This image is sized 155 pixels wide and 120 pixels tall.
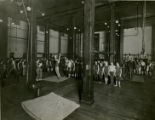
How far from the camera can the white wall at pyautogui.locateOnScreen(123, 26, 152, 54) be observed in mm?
13289

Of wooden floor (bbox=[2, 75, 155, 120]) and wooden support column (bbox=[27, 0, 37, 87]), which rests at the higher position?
wooden support column (bbox=[27, 0, 37, 87])

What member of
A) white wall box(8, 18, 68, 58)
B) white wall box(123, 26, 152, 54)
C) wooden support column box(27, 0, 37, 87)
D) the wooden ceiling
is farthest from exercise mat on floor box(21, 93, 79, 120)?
white wall box(123, 26, 152, 54)

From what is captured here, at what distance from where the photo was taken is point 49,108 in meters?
4.04

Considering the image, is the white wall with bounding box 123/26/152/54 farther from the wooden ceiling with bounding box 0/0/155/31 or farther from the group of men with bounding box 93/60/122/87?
the group of men with bounding box 93/60/122/87

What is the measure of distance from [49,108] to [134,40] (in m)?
13.3

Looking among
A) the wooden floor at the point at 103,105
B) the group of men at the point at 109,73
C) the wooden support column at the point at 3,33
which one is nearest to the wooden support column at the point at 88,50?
the wooden floor at the point at 103,105

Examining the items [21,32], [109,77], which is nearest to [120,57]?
[109,77]

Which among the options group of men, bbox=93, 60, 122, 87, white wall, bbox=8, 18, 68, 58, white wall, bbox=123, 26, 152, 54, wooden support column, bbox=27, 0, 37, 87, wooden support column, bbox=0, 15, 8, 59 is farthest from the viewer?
white wall, bbox=123, 26, 152, 54

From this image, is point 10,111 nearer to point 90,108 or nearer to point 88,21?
point 90,108

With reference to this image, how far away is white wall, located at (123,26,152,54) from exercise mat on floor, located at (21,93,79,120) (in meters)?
12.0

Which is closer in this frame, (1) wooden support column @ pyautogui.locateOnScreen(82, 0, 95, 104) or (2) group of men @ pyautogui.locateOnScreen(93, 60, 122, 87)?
(1) wooden support column @ pyautogui.locateOnScreen(82, 0, 95, 104)

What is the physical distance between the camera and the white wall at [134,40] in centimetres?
1329

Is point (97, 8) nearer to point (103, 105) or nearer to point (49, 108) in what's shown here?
point (103, 105)

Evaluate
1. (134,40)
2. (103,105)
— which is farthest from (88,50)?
(134,40)
